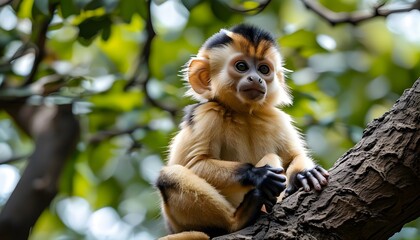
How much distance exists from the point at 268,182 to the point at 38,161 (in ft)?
13.0

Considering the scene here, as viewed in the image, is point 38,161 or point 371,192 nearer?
point 371,192

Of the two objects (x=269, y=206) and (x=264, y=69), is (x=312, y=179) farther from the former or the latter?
(x=264, y=69)

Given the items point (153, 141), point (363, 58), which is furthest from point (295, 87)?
point (363, 58)

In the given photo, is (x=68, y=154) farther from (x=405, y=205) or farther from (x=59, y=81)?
(x=405, y=205)

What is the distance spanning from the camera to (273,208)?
5.32 metres

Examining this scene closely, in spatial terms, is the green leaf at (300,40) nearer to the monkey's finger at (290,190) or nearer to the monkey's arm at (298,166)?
the monkey's arm at (298,166)

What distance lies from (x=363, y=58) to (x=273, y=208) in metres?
7.22

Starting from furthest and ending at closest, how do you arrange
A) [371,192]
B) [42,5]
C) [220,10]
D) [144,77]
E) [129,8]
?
[144,77]
[220,10]
[129,8]
[42,5]
[371,192]

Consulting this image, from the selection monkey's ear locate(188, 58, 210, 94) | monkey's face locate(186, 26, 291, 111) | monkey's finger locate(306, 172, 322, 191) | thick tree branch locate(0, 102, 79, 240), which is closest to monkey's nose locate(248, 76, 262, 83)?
monkey's face locate(186, 26, 291, 111)

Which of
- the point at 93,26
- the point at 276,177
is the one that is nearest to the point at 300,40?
the point at 93,26

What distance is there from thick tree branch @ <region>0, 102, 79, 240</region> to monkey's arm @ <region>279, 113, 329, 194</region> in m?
3.10

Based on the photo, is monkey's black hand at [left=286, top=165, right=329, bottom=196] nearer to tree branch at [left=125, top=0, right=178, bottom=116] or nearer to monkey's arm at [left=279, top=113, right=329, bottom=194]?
monkey's arm at [left=279, top=113, right=329, bottom=194]

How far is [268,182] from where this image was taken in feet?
Answer: 17.5

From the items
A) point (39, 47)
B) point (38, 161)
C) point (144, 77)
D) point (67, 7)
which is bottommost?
point (38, 161)
